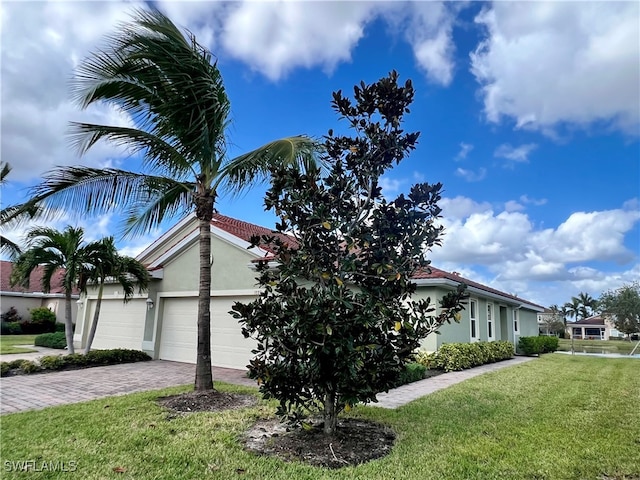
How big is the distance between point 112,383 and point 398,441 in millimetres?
7783

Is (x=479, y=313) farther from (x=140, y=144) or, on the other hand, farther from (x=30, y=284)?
(x=30, y=284)

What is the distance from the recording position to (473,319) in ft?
56.1

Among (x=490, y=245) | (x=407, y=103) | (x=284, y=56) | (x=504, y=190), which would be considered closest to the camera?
(x=407, y=103)

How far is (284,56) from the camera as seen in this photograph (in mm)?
10703

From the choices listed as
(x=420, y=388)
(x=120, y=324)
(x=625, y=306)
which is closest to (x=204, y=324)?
(x=420, y=388)

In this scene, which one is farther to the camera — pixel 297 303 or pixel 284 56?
pixel 284 56

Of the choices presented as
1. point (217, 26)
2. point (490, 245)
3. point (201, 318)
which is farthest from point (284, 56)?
point (490, 245)

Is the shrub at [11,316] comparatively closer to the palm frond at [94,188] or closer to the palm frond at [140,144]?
the palm frond at [94,188]

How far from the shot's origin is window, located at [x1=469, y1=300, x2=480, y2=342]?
1691 centimetres

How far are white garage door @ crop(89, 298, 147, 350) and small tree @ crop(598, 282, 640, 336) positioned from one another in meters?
40.1

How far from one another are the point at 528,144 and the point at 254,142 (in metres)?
10.5

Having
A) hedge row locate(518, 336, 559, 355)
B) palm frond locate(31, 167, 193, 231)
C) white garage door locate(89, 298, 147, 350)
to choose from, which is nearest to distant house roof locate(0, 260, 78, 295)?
white garage door locate(89, 298, 147, 350)

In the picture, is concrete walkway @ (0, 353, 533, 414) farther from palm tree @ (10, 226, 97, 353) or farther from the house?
palm tree @ (10, 226, 97, 353)

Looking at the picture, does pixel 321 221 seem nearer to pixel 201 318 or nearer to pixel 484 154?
pixel 201 318
